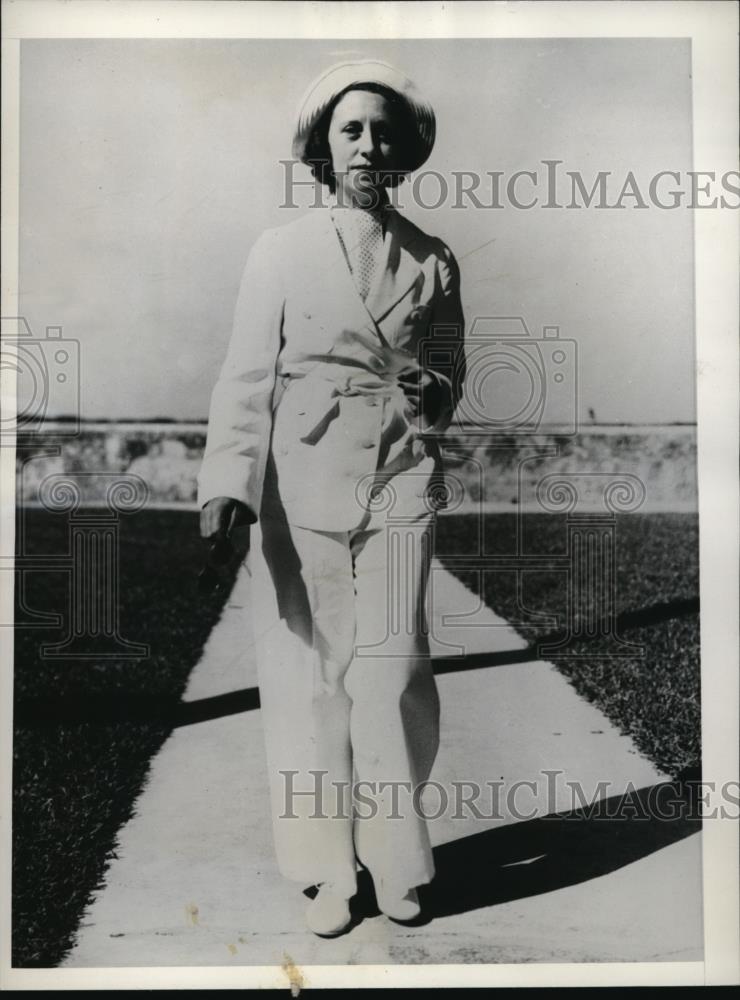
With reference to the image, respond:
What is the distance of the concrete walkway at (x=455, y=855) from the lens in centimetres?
287

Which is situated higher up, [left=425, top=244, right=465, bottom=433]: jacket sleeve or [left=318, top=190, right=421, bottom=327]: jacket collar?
[left=318, top=190, right=421, bottom=327]: jacket collar

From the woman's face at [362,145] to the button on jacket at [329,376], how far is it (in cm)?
9

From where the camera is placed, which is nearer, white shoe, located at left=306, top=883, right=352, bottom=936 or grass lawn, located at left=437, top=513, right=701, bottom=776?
white shoe, located at left=306, top=883, right=352, bottom=936

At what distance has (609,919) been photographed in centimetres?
292

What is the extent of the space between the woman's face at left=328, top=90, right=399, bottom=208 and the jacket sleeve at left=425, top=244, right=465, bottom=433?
285 mm

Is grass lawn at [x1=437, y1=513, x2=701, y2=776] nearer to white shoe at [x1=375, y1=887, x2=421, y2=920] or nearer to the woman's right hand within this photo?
the woman's right hand

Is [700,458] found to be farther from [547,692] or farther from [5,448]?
[5,448]

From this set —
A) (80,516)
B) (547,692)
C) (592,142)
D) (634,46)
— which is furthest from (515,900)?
(634,46)

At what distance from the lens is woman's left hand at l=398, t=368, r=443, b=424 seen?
2832 mm

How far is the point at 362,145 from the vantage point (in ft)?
9.32

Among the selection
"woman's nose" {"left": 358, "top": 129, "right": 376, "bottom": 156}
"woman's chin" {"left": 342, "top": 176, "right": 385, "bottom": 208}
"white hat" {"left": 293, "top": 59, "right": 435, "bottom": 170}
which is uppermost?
"white hat" {"left": 293, "top": 59, "right": 435, "bottom": 170}

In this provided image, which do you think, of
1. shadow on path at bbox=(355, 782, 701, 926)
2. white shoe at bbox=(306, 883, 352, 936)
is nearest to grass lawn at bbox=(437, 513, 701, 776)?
shadow on path at bbox=(355, 782, 701, 926)

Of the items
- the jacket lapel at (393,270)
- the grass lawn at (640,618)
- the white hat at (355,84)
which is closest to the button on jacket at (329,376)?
the jacket lapel at (393,270)

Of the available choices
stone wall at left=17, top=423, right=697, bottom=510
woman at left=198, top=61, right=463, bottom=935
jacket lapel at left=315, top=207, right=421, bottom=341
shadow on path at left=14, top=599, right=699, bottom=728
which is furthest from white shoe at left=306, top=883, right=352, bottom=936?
jacket lapel at left=315, top=207, right=421, bottom=341
